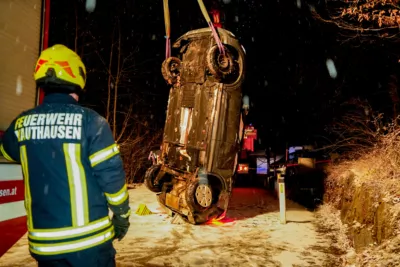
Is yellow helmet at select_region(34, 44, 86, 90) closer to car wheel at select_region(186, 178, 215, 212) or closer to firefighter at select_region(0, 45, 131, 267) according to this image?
firefighter at select_region(0, 45, 131, 267)

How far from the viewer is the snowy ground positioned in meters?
5.67

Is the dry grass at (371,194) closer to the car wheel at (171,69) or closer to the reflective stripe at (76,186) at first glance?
the reflective stripe at (76,186)

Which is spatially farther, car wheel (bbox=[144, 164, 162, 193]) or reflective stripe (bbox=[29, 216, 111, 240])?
car wheel (bbox=[144, 164, 162, 193])

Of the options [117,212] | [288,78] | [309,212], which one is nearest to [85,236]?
[117,212]

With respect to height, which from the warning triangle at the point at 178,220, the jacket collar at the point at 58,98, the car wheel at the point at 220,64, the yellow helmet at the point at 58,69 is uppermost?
Answer: the car wheel at the point at 220,64

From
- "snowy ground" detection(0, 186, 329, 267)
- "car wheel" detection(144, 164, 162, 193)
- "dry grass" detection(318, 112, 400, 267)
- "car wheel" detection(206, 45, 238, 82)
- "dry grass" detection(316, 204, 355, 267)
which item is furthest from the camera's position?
"car wheel" detection(144, 164, 162, 193)

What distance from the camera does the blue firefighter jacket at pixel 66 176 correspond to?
7.18 ft

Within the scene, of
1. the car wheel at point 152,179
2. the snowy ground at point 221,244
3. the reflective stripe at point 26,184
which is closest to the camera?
the reflective stripe at point 26,184

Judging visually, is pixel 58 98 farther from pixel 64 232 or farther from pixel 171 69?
pixel 171 69

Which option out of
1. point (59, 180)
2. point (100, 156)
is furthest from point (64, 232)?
point (100, 156)

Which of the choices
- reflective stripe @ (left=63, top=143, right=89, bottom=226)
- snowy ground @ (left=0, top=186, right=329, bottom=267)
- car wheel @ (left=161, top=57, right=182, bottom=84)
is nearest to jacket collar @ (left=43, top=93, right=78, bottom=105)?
reflective stripe @ (left=63, top=143, right=89, bottom=226)

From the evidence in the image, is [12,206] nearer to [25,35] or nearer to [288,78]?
[25,35]

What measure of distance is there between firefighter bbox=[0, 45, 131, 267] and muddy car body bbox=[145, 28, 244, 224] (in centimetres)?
550

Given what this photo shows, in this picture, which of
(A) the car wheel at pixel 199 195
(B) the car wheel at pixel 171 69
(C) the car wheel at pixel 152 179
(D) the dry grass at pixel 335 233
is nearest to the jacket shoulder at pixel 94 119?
(D) the dry grass at pixel 335 233
